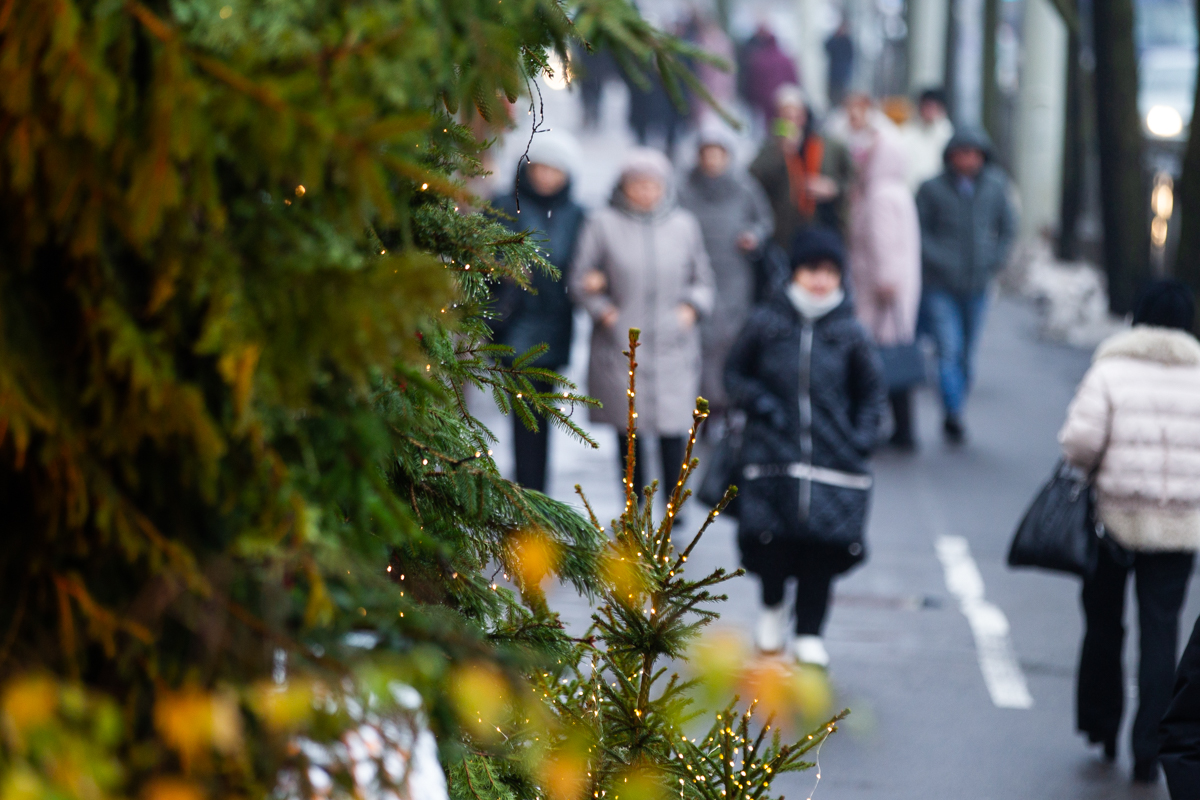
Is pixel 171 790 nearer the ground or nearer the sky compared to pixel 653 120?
nearer the ground

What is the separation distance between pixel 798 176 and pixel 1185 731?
8693mm

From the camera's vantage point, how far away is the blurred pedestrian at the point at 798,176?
11.4 m

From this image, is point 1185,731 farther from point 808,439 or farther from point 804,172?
point 804,172

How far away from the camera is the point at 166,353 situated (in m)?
1.40

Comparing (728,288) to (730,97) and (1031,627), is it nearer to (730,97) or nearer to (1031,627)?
(1031,627)

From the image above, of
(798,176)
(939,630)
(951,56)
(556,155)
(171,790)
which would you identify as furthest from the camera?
(951,56)

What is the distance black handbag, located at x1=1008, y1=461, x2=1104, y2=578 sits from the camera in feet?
16.9

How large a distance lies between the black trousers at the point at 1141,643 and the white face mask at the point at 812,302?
4.74ft

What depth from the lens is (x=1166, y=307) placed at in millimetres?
5184

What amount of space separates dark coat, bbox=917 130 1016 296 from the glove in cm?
522

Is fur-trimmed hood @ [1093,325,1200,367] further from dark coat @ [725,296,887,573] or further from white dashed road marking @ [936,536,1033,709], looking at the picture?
white dashed road marking @ [936,536,1033,709]

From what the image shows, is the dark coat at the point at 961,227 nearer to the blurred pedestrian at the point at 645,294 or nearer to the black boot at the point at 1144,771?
the blurred pedestrian at the point at 645,294

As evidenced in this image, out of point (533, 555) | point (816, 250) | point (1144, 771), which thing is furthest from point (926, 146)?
point (533, 555)

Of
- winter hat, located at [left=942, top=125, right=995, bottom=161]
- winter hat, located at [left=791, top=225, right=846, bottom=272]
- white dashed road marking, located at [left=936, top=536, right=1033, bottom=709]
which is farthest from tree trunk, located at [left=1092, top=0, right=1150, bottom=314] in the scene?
winter hat, located at [left=791, top=225, right=846, bottom=272]
